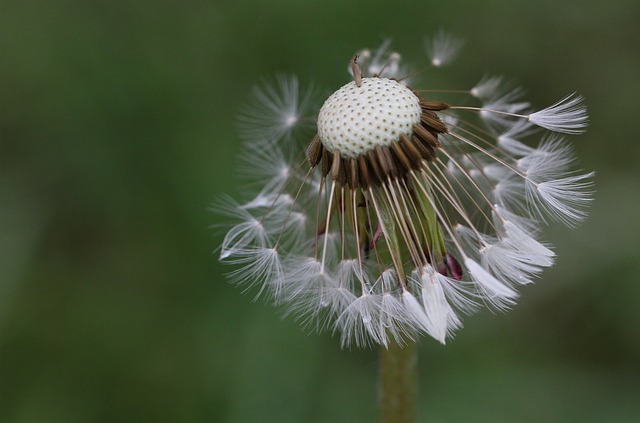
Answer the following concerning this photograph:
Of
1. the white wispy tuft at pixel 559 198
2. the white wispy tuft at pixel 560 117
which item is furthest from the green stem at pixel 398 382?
the white wispy tuft at pixel 560 117

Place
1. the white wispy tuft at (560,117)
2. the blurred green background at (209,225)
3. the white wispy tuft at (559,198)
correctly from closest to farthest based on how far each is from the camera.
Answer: the white wispy tuft at (559,198), the white wispy tuft at (560,117), the blurred green background at (209,225)

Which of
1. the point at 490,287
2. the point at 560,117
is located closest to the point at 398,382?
the point at 490,287

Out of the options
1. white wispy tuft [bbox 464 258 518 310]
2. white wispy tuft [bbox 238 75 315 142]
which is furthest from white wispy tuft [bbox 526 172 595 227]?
white wispy tuft [bbox 238 75 315 142]

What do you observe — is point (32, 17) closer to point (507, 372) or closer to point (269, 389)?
point (269, 389)

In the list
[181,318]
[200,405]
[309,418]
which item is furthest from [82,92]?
[309,418]

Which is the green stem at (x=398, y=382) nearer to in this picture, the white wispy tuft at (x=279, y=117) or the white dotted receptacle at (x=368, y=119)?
the white dotted receptacle at (x=368, y=119)

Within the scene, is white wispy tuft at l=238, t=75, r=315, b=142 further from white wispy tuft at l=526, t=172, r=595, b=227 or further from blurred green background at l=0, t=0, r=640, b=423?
white wispy tuft at l=526, t=172, r=595, b=227
